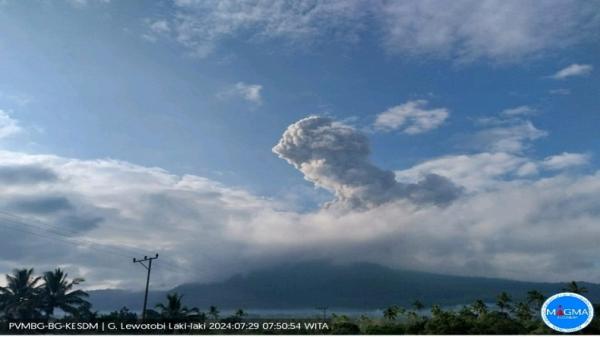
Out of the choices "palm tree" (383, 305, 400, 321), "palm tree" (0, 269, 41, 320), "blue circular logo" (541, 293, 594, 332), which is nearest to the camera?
"blue circular logo" (541, 293, 594, 332)

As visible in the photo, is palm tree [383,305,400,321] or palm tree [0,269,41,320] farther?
palm tree [383,305,400,321]

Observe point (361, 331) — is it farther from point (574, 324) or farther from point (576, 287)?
point (576, 287)

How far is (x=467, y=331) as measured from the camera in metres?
50.8

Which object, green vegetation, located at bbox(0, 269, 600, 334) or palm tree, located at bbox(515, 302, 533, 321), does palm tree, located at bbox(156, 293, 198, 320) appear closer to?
green vegetation, located at bbox(0, 269, 600, 334)

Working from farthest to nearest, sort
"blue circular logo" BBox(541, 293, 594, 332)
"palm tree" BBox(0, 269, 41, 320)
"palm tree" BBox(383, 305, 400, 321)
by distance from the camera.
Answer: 1. "palm tree" BBox(383, 305, 400, 321)
2. "palm tree" BBox(0, 269, 41, 320)
3. "blue circular logo" BBox(541, 293, 594, 332)

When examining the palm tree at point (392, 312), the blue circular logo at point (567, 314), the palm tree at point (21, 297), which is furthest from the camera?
the palm tree at point (392, 312)

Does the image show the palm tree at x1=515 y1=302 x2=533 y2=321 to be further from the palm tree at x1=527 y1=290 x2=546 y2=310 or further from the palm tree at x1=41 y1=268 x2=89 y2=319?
the palm tree at x1=41 y1=268 x2=89 y2=319

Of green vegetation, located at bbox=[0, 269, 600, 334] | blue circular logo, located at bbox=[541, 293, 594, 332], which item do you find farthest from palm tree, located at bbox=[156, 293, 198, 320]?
blue circular logo, located at bbox=[541, 293, 594, 332]

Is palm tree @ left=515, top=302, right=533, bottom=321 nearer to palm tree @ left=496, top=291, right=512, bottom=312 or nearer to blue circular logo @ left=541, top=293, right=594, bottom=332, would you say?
palm tree @ left=496, top=291, right=512, bottom=312

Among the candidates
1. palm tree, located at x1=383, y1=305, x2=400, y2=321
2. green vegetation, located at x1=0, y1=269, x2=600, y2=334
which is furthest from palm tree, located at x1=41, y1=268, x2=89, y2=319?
palm tree, located at x1=383, y1=305, x2=400, y2=321

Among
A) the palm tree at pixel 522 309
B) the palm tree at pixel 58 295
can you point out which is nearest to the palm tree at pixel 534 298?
the palm tree at pixel 522 309

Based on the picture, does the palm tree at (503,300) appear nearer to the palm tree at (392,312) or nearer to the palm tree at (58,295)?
the palm tree at (392,312)

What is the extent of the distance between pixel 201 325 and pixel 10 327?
70.1 feet

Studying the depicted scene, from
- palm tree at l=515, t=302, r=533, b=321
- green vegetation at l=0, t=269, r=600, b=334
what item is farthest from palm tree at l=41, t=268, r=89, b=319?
palm tree at l=515, t=302, r=533, b=321
